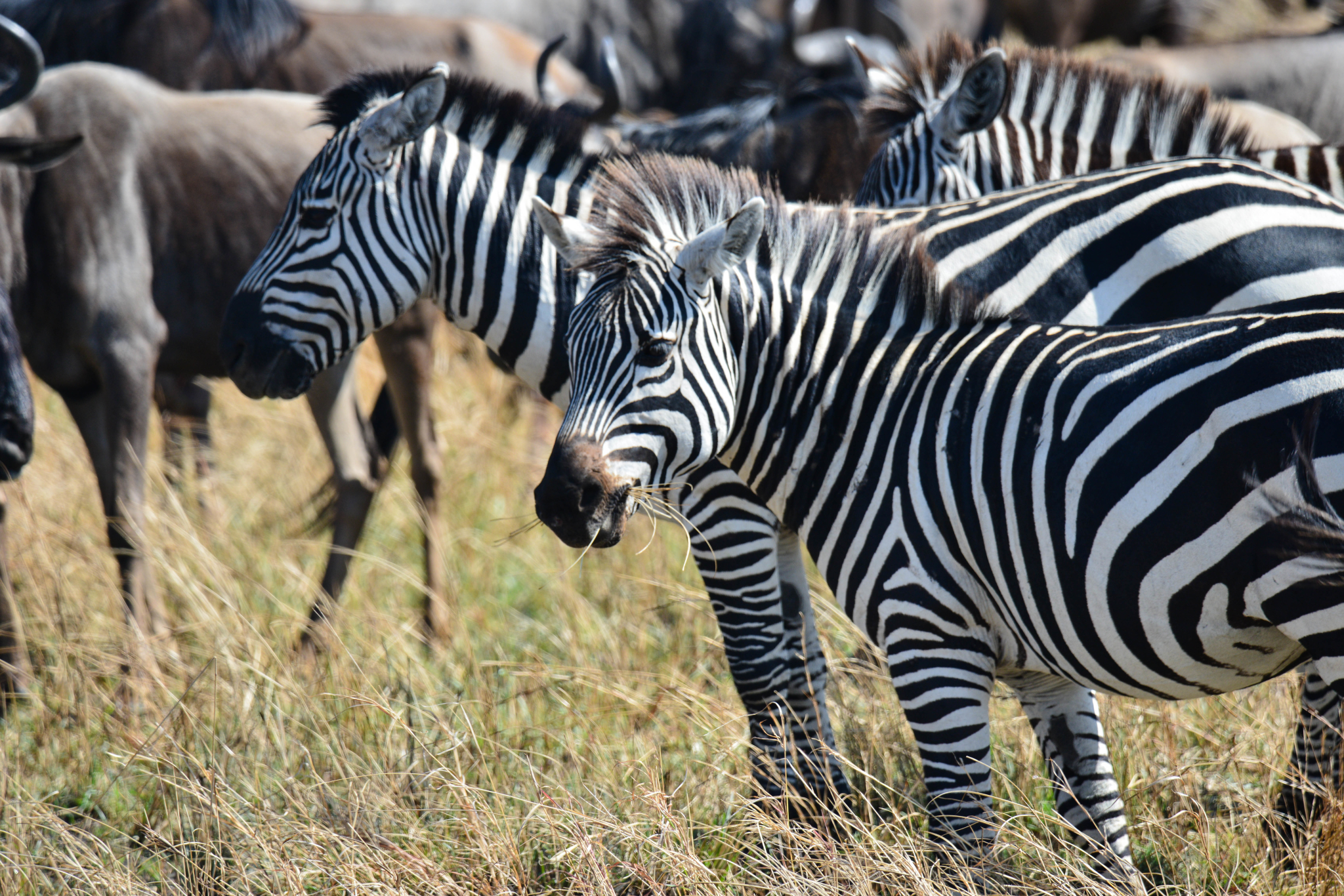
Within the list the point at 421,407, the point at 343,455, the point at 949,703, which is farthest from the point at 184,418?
the point at 949,703

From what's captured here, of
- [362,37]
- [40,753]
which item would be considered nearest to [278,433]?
[362,37]

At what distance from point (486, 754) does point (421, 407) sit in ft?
7.89

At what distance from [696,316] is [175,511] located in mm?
3980

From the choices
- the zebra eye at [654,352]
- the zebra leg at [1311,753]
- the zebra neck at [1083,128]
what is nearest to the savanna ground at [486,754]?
the zebra leg at [1311,753]

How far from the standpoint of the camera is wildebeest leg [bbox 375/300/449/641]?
537 centimetres

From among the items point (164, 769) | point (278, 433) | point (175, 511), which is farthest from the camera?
point (278, 433)

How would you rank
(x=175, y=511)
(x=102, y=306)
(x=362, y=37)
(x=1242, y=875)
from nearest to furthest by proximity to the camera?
(x=1242, y=875) → (x=102, y=306) → (x=175, y=511) → (x=362, y=37)

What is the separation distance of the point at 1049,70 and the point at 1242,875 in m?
2.74

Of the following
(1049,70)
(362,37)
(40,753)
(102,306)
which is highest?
(1049,70)

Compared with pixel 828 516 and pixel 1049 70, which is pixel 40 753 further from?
pixel 1049 70

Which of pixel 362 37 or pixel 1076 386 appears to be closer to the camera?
pixel 1076 386

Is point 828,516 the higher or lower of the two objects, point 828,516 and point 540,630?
the higher

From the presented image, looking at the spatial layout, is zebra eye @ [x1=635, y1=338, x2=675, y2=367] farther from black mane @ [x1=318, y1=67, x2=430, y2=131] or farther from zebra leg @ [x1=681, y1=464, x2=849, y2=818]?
black mane @ [x1=318, y1=67, x2=430, y2=131]

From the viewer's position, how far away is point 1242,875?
113 inches
